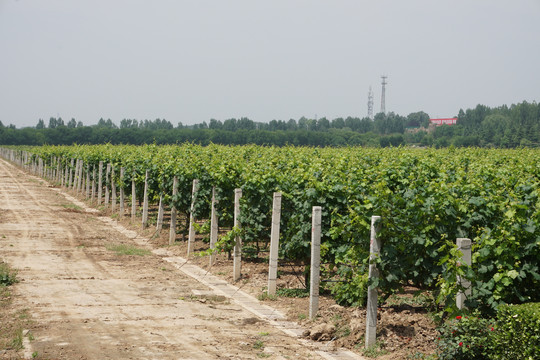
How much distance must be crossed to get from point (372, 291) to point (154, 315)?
338cm

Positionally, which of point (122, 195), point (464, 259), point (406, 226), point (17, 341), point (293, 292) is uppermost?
point (406, 226)

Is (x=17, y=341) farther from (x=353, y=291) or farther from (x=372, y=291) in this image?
(x=353, y=291)

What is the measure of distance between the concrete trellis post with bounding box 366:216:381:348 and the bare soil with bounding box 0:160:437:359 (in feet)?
0.65

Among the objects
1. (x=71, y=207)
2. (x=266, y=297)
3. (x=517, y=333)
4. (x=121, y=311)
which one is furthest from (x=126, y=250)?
(x=71, y=207)

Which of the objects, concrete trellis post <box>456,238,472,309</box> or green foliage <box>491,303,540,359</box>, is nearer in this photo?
green foliage <box>491,303,540,359</box>

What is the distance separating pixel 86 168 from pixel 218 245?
20.4 metres

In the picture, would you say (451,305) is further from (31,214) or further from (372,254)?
(31,214)

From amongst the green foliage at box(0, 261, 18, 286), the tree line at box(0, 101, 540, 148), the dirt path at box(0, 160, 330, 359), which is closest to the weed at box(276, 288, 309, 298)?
the dirt path at box(0, 160, 330, 359)

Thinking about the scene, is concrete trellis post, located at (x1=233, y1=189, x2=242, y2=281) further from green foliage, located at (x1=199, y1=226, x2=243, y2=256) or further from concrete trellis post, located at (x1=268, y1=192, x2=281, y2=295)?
concrete trellis post, located at (x1=268, y1=192, x2=281, y2=295)

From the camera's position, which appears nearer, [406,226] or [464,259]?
[464,259]

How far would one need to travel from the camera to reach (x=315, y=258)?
9.62 m

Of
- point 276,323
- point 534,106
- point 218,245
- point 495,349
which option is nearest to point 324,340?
point 276,323

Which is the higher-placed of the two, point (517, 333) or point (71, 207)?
point (517, 333)

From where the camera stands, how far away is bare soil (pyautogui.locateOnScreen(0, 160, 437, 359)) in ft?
24.7
